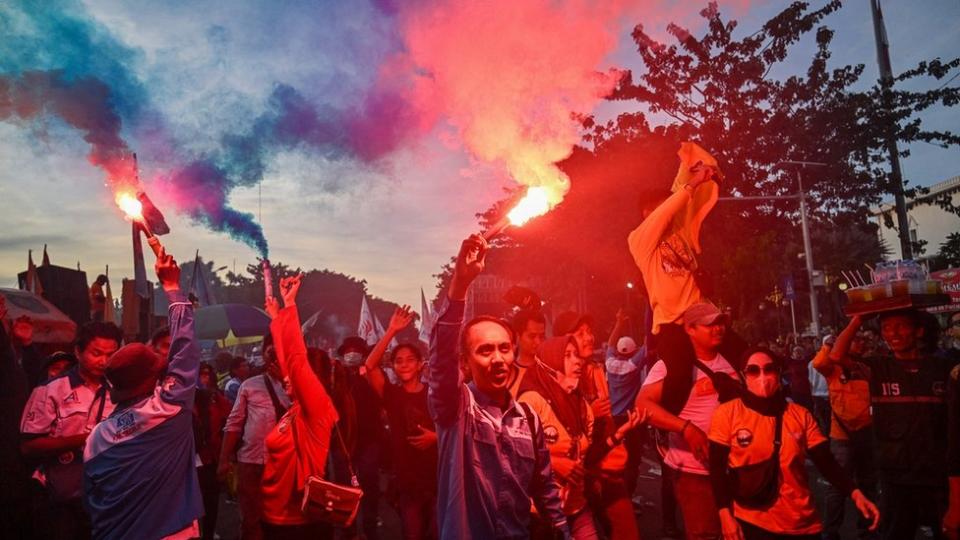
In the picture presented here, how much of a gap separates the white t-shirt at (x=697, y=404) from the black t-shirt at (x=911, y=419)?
63.4 inches

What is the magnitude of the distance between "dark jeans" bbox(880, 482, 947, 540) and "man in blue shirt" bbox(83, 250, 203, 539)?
520 cm

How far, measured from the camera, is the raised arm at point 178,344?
445 cm

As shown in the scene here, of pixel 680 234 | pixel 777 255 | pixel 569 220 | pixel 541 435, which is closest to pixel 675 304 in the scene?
pixel 680 234

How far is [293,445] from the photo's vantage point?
5.11 metres

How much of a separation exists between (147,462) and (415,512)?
2.77 m

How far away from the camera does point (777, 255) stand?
39062mm

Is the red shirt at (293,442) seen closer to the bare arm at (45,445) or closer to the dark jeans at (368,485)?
the bare arm at (45,445)

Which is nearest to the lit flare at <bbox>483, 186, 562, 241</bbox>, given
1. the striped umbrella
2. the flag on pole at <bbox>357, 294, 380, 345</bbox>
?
the striped umbrella

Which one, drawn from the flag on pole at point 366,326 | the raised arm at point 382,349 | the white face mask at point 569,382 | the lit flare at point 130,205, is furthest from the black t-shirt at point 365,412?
the flag on pole at point 366,326

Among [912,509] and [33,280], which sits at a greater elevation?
[33,280]

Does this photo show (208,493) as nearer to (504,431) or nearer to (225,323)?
(504,431)

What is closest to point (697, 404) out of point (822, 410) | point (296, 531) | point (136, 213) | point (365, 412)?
point (296, 531)

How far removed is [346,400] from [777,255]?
37.8 meters

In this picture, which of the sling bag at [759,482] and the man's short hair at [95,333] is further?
the man's short hair at [95,333]
